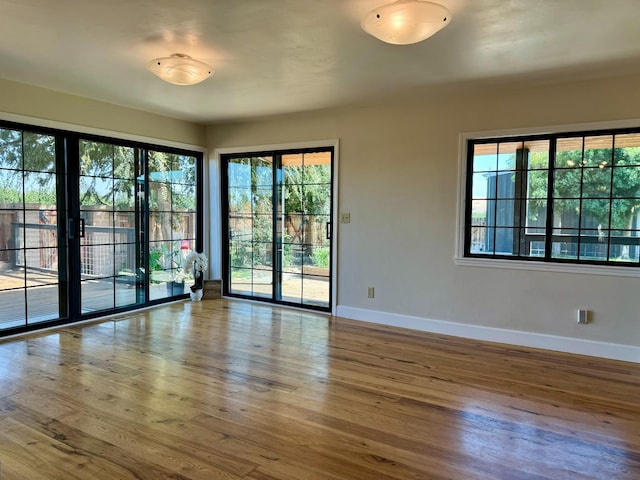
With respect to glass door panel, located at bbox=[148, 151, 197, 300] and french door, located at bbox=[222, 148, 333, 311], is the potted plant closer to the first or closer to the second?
glass door panel, located at bbox=[148, 151, 197, 300]

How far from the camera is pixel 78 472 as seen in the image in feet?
6.80

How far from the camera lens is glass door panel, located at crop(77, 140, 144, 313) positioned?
475 cm

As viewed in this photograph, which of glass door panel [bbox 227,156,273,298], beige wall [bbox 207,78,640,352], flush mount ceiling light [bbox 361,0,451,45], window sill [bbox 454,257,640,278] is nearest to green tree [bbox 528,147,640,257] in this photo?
window sill [bbox 454,257,640,278]

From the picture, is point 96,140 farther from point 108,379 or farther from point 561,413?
point 561,413

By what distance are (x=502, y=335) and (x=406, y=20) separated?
3153 millimetres

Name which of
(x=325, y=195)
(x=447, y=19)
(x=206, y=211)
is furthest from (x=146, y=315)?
(x=447, y=19)

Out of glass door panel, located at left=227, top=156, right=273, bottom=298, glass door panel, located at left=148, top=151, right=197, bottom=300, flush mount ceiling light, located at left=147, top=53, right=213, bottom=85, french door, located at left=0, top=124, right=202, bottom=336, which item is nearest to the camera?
flush mount ceiling light, located at left=147, top=53, right=213, bottom=85

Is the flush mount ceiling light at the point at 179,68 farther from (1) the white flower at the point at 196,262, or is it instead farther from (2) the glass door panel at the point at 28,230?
(1) the white flower at the point at 196,262

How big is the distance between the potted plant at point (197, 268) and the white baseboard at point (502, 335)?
2094 millimetres

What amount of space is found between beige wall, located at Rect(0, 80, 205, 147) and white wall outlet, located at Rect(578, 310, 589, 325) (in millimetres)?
5028

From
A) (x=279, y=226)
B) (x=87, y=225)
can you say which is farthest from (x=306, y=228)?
(x=87, y=225)

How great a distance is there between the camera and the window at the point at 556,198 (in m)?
3.76

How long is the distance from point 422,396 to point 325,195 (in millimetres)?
2926

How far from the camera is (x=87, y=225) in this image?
476 cm
